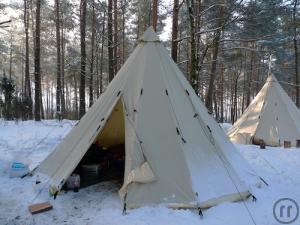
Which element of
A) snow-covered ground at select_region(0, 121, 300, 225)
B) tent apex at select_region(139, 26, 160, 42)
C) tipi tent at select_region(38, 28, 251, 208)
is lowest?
snow-covered ground at select_region(0, 121, 300, 225)

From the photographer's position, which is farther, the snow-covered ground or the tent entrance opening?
the tent entrance opening

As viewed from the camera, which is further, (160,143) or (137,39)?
(137,39)

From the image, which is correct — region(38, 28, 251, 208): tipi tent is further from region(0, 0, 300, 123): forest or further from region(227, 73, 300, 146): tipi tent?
region(227, 73, 300, 146): tipi tent

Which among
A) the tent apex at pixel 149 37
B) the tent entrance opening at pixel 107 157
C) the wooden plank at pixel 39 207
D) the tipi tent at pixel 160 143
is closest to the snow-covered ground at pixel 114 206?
the wooden plank at pixel 39 207

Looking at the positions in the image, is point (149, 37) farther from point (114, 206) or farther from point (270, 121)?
point (270, 121)

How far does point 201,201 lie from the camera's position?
5383mm

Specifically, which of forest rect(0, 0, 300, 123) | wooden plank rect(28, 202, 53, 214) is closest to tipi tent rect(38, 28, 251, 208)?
wooden plank rect(28, 202, 53, 214)

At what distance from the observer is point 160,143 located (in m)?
5.89

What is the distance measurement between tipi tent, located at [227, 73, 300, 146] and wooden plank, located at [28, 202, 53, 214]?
8.86 m

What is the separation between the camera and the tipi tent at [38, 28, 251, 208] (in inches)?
219

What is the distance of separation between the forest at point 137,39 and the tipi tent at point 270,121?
2.24 metres

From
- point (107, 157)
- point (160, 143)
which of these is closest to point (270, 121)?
point (107, 157)

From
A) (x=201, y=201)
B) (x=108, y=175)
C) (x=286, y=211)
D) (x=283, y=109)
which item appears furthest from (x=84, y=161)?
(x=283, y=109)

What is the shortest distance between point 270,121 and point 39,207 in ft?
31.6
